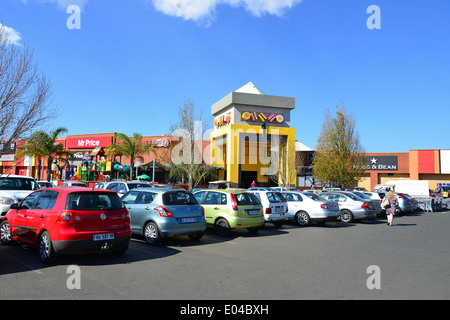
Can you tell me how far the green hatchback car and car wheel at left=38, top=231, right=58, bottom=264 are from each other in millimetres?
5485

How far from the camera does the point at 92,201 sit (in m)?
7.02

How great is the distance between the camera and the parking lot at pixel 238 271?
5094 millimetres

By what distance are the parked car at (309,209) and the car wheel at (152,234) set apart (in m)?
7.28

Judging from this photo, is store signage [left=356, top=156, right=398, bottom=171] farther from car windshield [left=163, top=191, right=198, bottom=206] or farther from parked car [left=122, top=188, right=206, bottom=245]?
parked car [left=122, top=188, right=206, bottom=245]

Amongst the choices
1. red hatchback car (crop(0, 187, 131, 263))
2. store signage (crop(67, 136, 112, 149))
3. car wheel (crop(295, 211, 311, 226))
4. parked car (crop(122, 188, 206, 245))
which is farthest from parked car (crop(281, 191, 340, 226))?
store signage (crop(67, 136, 112, 149))

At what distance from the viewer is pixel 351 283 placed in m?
5.74

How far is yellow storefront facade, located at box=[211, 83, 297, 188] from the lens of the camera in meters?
34.0

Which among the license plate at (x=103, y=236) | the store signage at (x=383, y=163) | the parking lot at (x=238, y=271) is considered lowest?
the parking lot at (x=238, y=271)

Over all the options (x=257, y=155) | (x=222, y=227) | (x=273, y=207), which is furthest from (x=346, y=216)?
(x=257, y=155)

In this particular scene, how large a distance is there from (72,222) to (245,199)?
6.00 metres

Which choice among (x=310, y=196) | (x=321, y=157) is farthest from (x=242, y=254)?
(x=321, y=157)

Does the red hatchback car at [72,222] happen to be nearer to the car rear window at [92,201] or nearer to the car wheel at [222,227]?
the car rear window at [92,201]

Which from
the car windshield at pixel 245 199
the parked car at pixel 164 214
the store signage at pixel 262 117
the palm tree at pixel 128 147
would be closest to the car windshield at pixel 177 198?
the parked car at pixel 164 214

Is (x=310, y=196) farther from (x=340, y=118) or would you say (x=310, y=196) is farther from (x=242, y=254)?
(x=340, y=118)
